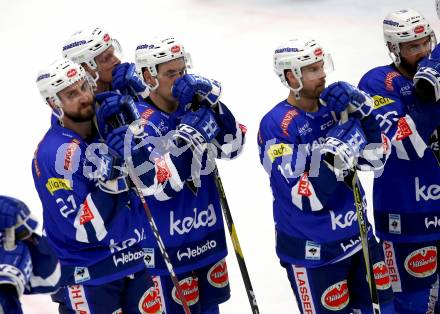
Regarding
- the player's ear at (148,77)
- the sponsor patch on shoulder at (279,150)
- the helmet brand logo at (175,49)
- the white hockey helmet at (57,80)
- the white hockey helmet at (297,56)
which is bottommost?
the sponsor patch on shoulder at (279,150)

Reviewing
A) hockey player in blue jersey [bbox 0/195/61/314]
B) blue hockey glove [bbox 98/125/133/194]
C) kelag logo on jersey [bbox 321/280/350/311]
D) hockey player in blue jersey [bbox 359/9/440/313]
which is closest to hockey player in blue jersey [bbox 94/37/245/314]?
blue hockey glove [bbox 98/125/133/194]

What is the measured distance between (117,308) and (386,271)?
115 centimetres

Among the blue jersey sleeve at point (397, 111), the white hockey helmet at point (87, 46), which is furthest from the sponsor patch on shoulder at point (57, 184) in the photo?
the blue jersey sleeve at point (397, 111)

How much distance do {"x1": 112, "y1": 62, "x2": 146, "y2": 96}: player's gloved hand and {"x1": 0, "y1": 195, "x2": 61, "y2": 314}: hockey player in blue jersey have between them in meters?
1.28

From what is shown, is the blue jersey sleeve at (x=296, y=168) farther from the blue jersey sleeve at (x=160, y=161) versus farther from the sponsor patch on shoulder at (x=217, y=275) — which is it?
the sponsor patch on shoulder at (x=217, y=275)

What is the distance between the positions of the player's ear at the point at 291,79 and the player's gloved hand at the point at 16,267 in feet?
4.78

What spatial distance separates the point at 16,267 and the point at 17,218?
0.53ft

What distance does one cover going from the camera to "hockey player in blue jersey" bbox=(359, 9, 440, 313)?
525cm

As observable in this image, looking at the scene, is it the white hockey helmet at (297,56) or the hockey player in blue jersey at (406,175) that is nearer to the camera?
the white hockey helmet at (297,56)

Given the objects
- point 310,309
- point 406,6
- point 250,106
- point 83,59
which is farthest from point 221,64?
point 310,309

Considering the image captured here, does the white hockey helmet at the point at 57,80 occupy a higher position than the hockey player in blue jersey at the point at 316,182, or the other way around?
the white hockey helmet at the point at 57,80

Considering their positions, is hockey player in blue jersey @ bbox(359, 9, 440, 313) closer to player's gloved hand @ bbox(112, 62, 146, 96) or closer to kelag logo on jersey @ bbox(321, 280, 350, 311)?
kelag logo on jersey @ bbox(321, 280, 350, 311)

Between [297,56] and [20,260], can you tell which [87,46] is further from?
[20,260]

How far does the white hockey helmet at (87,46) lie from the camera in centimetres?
548
